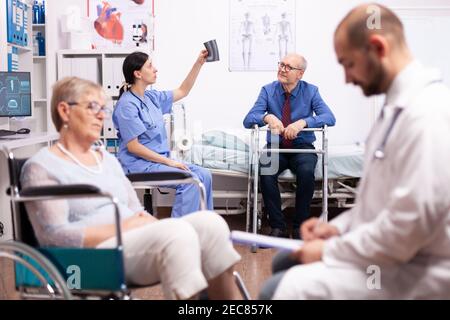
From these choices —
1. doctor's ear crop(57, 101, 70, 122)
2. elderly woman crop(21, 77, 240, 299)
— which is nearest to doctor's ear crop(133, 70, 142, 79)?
elderly woman crop(21, 77, 240, 299)

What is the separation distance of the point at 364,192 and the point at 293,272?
0.88 ft

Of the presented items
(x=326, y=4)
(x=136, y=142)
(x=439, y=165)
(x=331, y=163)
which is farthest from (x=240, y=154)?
(x=439, y=165)

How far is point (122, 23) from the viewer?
5.21m

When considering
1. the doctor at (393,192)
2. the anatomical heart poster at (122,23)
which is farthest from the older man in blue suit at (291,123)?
the doctor at (393,192)

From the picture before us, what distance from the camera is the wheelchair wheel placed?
5.67 ft

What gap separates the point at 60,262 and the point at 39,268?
106 mm

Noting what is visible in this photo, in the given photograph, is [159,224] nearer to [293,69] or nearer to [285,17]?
Result: [293,69]

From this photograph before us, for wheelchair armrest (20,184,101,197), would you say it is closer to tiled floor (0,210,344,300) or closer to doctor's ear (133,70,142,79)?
Result: tiled floor (0,210,344,300)

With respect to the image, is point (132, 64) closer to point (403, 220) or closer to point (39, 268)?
point (39, 268)

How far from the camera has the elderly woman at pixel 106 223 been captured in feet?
5.88

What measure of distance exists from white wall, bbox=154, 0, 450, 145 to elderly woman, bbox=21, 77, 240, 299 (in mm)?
3112

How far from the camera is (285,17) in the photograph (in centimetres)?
528

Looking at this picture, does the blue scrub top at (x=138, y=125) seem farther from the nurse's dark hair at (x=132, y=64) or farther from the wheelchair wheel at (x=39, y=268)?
the wheelchair wheel at (x=39, y=268)

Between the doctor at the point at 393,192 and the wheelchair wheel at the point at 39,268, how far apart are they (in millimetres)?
610
